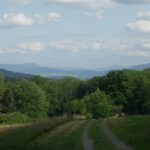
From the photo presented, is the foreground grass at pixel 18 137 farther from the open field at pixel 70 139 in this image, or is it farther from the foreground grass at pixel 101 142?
the foreground grass at pixel 101 142

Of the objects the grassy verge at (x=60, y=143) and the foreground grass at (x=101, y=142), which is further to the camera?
the foreground grass at (x=101, y=142)

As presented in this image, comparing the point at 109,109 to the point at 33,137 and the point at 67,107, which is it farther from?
the point at 33,137

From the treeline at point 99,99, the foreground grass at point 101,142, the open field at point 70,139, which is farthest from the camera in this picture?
the treeline at point 99,99

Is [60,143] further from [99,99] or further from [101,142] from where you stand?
[99,99]

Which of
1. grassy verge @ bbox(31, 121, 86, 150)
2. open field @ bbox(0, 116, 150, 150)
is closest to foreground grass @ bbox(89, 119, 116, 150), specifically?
open field @ bbox(0, 116, 150, 150)

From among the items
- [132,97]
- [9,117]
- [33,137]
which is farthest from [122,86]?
[33,137]

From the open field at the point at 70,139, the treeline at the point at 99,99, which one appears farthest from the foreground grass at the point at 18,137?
the treeline at the point at 99,99

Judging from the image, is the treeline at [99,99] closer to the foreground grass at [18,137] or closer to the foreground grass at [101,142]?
the foreground grass at [18,137]

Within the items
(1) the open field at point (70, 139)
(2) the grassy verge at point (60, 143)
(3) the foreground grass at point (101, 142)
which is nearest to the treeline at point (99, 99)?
(1) the open field at point (70, 139)

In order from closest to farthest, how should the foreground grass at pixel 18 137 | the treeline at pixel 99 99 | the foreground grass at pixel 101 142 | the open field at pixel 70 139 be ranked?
the foreground grass at pixel 18 137, the open field at pixel 70 139, the foreground grass at pixel 101 142, the treeline at pixel 99 99

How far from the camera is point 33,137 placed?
132 ft

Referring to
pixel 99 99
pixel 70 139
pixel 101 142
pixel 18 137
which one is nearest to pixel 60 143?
pixel 101 142

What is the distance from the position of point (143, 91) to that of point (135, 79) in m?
5.87

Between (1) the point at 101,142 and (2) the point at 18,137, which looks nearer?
(1) the point at 101,142
